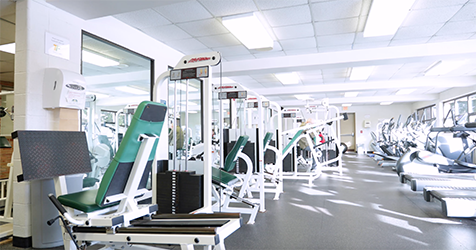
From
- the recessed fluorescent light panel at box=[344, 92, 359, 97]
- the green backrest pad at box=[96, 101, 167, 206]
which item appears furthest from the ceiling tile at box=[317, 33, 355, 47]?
the recessed fluorescent light panel at box=[344, 92, 359, 97]

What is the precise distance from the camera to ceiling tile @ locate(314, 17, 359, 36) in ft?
14.2

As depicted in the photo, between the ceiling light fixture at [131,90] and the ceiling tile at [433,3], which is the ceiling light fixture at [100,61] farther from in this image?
the ceiling tile at [433,3]

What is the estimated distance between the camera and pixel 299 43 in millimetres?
5281

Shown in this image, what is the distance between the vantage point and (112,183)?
2021mm

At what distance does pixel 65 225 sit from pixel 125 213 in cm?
48

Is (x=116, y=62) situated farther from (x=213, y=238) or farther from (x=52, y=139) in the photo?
(x=213, y=238)

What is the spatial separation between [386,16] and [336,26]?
69 centimetres

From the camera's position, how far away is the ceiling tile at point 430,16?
157 inches

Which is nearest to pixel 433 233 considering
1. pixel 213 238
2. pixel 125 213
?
pixel 213 238

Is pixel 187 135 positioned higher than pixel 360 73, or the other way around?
pixel 360 73

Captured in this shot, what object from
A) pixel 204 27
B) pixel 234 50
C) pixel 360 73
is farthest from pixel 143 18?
pixel 360 73

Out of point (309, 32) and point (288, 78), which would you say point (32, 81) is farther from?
point (288, 78)

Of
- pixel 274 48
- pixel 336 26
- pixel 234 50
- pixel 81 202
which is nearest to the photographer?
pixel 81 202

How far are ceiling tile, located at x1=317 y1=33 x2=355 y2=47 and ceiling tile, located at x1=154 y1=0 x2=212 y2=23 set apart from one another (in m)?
2.11
